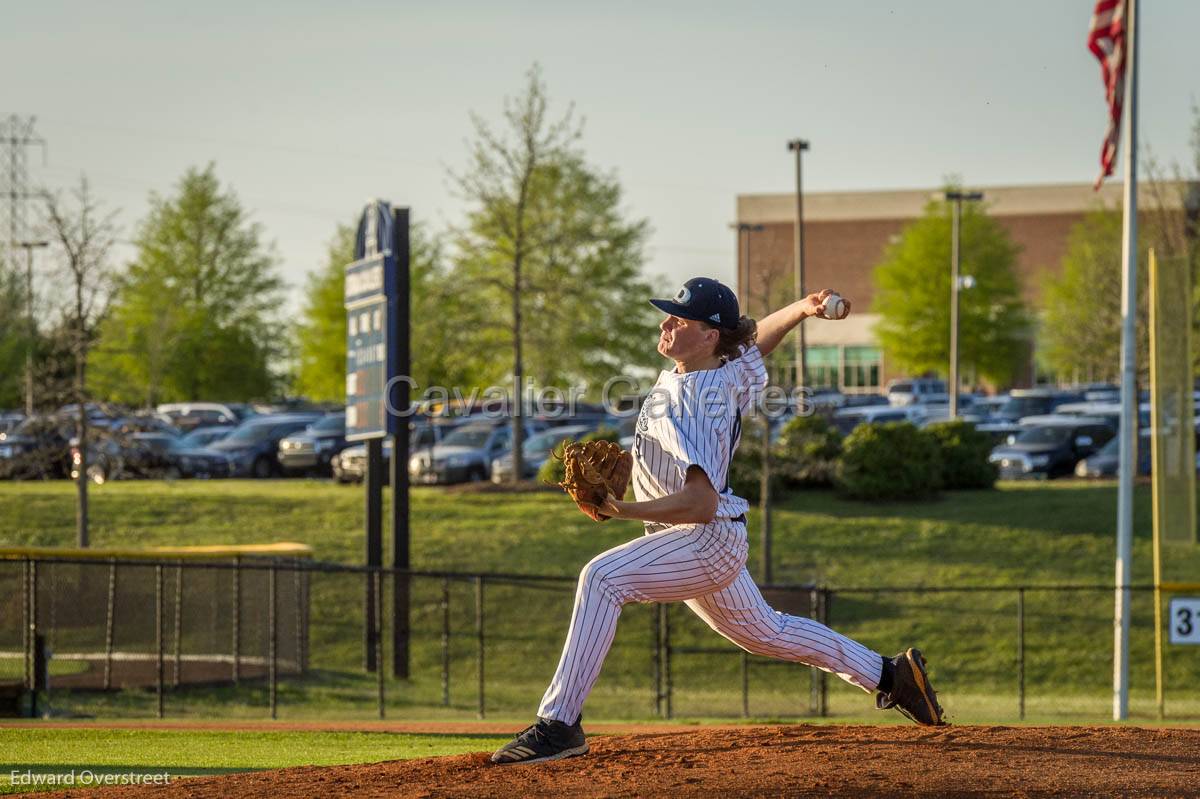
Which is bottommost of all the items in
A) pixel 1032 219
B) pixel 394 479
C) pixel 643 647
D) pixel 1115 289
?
pixel 643 647

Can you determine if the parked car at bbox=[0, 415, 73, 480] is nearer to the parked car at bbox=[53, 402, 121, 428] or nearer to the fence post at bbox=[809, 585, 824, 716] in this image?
the parked car at bbox=[53, 402, 121, 428]

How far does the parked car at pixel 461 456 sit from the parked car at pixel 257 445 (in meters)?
4.63

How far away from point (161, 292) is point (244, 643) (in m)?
32.6

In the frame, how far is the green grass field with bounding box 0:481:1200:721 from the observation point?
738 inches

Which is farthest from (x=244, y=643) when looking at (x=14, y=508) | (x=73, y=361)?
(x=14, y=508)

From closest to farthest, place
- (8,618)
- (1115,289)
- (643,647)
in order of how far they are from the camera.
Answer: (8,618)
(643,647)
(1115,289)

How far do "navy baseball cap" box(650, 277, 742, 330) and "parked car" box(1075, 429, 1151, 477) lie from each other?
28.8 m

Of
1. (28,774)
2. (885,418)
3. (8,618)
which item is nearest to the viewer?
(28,774)

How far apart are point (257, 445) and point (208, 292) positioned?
15.1 m

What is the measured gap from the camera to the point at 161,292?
50656mm

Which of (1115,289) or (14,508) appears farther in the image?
(1115,289)

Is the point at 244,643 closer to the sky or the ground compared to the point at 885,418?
closer to the ground

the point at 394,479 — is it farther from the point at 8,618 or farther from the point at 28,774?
the point at 28,774

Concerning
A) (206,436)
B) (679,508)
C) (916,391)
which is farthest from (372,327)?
(916,391)
